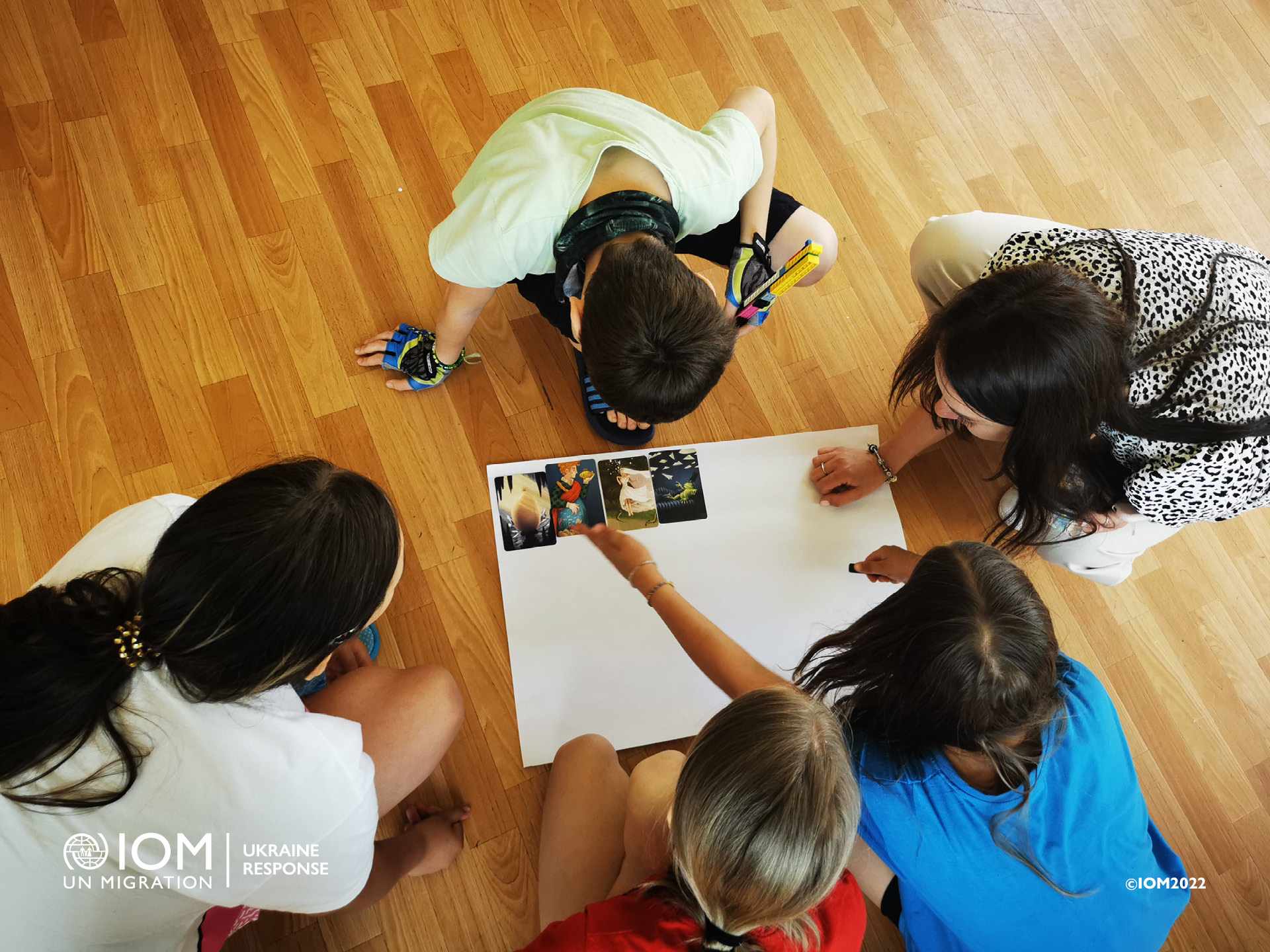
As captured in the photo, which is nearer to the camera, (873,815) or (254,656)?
(254,656)

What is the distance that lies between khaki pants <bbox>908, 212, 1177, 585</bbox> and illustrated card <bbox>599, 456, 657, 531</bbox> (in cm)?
55

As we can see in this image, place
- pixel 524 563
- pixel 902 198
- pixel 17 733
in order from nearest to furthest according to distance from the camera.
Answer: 1. pixel 17 733
2. pixel 524 563
3. pixel 902 198

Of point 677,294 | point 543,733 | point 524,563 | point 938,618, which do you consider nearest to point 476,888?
point 543,733

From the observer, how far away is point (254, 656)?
27.3 inches

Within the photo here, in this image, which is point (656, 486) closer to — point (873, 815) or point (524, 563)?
point (524, 563)

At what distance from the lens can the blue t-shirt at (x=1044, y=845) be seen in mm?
867

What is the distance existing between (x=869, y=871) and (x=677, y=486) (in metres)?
0.60

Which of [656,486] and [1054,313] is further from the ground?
[1054,313]

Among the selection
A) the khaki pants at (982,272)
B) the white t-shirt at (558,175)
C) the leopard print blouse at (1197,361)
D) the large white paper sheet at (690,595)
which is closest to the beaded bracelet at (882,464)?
the large white paper sheet at (690,595)

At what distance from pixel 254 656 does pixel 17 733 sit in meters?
0.18

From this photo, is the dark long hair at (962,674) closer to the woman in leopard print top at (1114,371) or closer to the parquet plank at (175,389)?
the woman in leopard print top at (1114,371)

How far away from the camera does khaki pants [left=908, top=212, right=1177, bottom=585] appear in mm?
1210

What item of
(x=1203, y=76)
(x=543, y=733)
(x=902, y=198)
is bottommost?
(x=543, y=733)

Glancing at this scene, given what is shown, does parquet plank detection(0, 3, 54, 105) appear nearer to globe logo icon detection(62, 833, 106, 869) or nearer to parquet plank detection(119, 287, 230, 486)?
parquet plank detection(119, 287, 230, 486)
